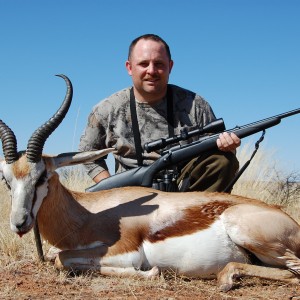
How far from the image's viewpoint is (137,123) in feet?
23.8

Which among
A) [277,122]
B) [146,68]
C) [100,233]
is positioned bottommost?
[100,233]

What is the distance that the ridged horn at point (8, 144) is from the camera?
515 centimetres

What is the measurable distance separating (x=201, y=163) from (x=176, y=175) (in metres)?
0.40

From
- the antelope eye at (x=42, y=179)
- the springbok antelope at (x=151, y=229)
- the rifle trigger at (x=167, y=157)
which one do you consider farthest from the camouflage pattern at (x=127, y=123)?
the antelope eye at (x=42, y=179)

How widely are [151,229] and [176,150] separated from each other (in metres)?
1.39

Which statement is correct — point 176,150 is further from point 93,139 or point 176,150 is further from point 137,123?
point 93,139

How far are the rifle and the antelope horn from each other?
4.02 feet

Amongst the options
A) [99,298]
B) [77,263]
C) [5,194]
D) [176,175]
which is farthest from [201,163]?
[5,194]

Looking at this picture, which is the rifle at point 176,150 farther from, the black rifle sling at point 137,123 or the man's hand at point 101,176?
the man's hand at point 101,176

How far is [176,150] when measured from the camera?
21.0 feet

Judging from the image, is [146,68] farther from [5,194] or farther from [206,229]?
[5,194]

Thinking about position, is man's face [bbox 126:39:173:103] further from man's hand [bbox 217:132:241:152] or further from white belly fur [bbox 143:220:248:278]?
white belly fur [bbox 143:220:248:278]

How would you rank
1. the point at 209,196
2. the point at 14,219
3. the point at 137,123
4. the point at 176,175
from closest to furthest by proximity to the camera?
the point at 14,219 < the point at 209,196 < the point at 176,175 < the point at 137,123

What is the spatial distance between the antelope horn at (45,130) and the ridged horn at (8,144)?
150 mm
